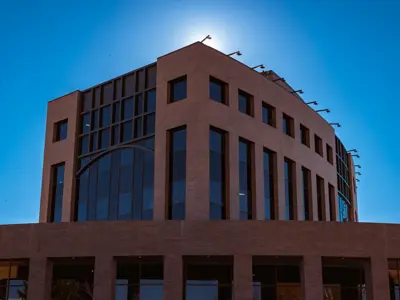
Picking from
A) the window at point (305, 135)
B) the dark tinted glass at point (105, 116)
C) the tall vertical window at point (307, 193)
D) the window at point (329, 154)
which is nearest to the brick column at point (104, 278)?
the dark tinted glass at point (105, 116)

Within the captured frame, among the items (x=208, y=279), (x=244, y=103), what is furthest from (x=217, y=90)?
(x=208, y=279)

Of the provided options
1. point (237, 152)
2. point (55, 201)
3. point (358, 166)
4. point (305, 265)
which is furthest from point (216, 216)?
point (358, 166)

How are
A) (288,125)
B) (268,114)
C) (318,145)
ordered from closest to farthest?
(268,114) < (288,125) < (318,145)

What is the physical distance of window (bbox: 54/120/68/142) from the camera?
4581cm

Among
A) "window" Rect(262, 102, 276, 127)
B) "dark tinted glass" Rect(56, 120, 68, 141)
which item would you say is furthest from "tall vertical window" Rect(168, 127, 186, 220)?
"dark tinted glass" Rect(56, 120, 68, 141)

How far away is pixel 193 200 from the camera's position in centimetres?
3531

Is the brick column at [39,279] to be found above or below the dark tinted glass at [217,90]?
below

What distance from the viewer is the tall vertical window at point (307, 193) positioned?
45719 millimetres

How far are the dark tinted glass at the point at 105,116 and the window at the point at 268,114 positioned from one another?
10.7 m

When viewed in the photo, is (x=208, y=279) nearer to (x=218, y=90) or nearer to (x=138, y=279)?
(x=138, y=279)

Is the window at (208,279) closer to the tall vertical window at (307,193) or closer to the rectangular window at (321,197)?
the tall vertical window at (307,193)

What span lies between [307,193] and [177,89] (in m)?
14.2

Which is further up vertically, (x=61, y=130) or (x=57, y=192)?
(x=61, y=130)

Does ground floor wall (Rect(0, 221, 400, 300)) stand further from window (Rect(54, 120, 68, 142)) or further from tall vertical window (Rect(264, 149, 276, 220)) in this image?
window (Rect(54, 120, 68, 142))
